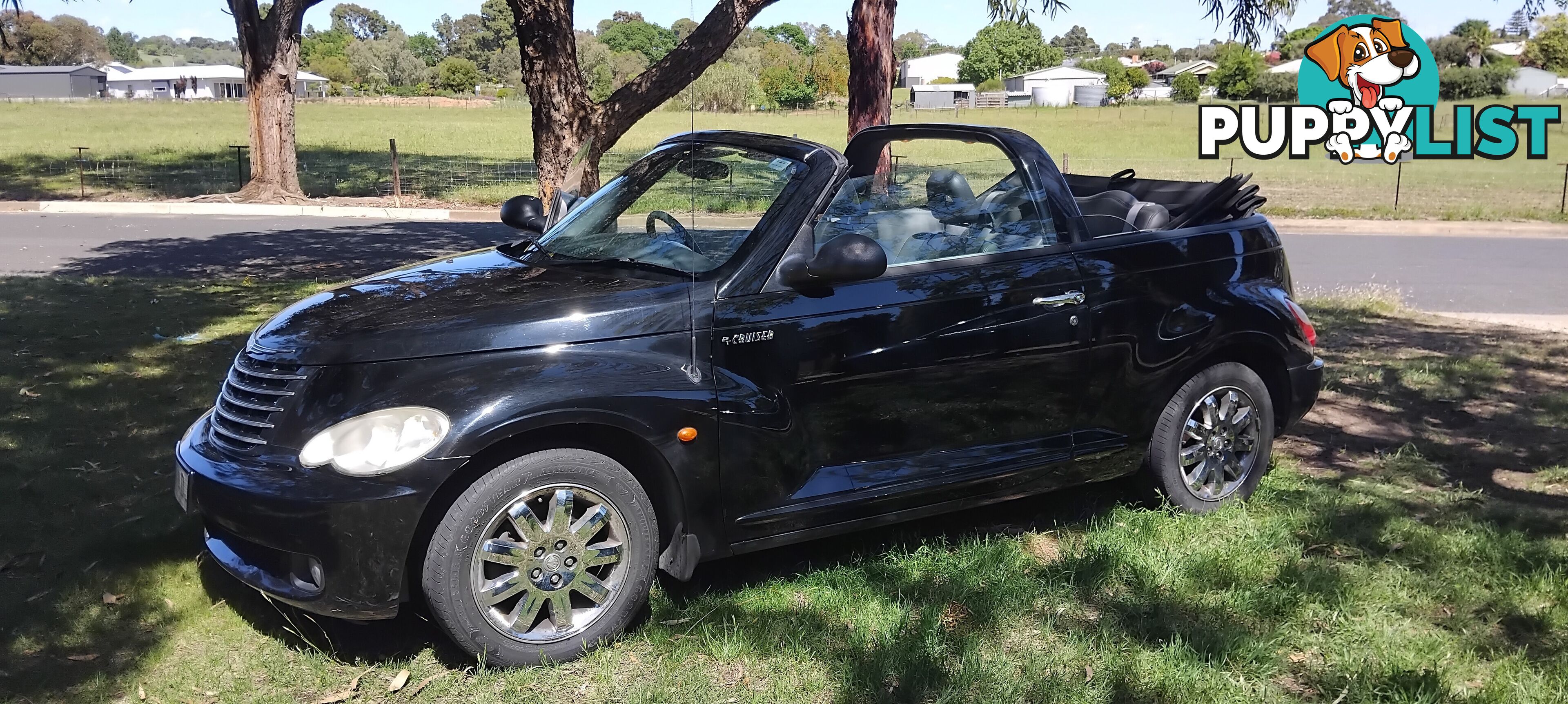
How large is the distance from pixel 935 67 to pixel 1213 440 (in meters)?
121

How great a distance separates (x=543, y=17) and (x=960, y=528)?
19.3 ft

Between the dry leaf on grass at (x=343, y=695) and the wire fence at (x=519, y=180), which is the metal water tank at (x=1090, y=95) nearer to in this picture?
the wire fence at (x=519, y=180)

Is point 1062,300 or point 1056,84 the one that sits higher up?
point 1056,84

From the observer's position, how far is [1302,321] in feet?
18.0

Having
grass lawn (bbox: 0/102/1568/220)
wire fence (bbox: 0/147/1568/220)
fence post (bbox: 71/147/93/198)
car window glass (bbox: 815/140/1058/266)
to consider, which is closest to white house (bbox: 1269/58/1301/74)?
grass lawn (bbox: 0/102/1568/220)

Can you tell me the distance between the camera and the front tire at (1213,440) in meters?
5.09

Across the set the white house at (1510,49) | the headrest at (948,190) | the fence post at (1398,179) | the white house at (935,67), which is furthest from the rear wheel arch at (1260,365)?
the white house at (935,67)

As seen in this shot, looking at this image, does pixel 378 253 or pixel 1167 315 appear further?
pixel 378 253

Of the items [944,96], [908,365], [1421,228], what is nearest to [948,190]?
[908,365]

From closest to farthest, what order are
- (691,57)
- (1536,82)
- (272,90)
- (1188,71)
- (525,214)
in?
(525,214) → (691,57) → (272,90) → (1536,82) → (1188,71)

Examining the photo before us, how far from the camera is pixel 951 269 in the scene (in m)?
4.49

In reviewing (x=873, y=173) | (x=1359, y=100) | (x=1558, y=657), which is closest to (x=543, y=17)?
(x=873, y=173)

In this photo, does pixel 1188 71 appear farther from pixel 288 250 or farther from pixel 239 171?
pixel 288 250

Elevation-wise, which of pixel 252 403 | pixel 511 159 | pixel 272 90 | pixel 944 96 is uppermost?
pixel 944 96
